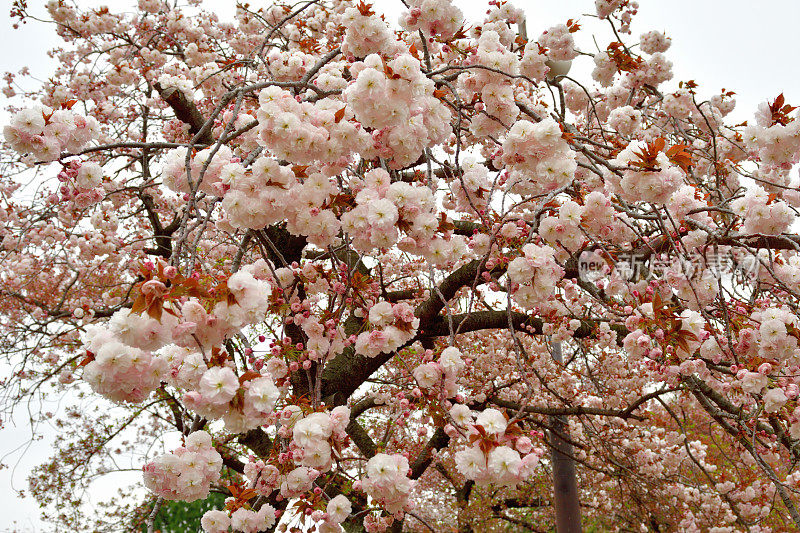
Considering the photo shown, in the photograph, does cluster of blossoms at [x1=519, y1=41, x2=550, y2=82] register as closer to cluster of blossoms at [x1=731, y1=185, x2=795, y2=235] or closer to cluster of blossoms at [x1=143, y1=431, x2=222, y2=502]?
cluster of blossoms at [x1=731, y1=185, x2=795, y2=235]

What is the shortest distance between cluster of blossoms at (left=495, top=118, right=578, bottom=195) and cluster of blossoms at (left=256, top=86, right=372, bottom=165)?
20.0 inches

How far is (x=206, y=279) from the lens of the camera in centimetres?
137

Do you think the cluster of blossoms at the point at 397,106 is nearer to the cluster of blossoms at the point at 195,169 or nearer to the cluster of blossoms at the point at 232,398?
the cluster of blossoms at the point at 195,169

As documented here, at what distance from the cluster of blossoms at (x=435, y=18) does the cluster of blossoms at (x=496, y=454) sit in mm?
1609

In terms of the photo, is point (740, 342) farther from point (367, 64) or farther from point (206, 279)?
point (206, 279)

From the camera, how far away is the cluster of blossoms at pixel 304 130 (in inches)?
62.9

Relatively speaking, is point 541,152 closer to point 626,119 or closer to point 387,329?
point 387,329

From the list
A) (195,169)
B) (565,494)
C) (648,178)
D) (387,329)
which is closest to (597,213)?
(648,178)

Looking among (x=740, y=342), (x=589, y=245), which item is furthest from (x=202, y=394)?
(x=589, y=245)

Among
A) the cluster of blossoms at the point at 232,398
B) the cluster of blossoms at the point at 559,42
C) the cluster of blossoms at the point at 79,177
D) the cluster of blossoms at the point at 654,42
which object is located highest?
the cluster of blossoms at the point at 654,42

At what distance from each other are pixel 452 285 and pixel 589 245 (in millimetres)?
1273

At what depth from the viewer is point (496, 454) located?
52.0 inches

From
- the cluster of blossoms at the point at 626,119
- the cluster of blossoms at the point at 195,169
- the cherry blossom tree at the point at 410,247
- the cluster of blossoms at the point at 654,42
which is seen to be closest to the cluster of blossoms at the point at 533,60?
the cherry blossom tree at the point at 410,247

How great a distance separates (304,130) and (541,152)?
83 cm
